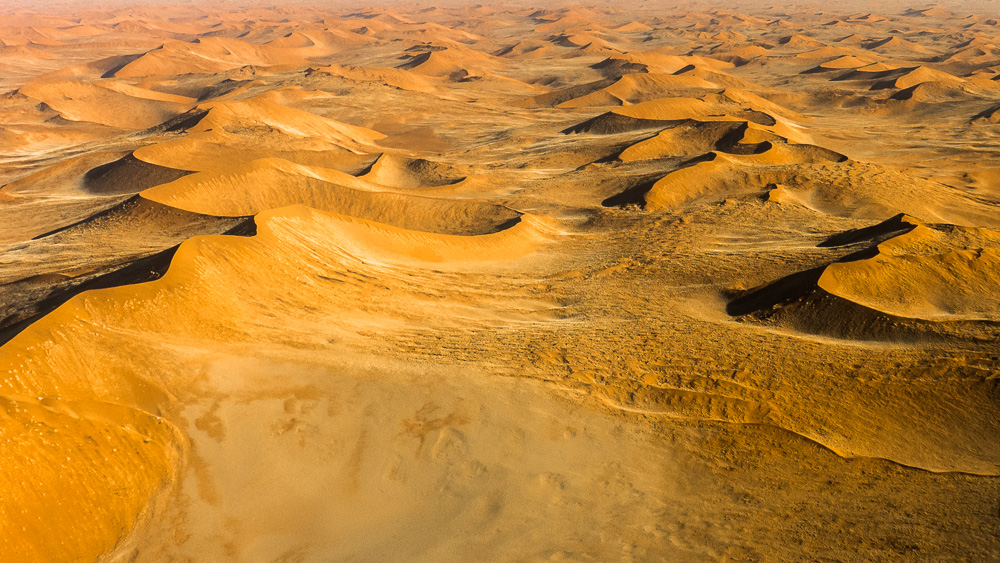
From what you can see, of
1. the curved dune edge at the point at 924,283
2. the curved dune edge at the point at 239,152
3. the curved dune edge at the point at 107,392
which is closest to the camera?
the curved dune edge at the point at 107,392

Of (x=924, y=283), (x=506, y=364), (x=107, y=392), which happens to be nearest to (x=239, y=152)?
(x=107, y=392)

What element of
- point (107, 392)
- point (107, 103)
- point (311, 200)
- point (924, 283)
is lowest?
point (107, 103)

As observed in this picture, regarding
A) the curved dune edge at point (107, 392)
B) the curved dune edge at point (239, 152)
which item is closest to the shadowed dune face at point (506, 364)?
the curved dune edge at point (107, 392)

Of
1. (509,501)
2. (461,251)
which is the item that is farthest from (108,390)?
(461,251)

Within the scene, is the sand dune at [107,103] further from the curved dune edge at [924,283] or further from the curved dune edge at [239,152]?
the curved dune edge at [924,283]

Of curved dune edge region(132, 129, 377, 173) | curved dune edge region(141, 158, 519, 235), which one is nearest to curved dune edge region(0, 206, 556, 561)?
curved dune edge region(141, 158, 519, 235)

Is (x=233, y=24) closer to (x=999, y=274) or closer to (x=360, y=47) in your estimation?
(x=360, y=47)

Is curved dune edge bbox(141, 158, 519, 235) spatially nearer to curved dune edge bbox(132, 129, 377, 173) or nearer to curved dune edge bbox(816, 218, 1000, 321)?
curved dune edge bbox(132, 129, 377, 173)

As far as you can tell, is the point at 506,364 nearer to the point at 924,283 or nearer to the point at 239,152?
the point at 924,283
